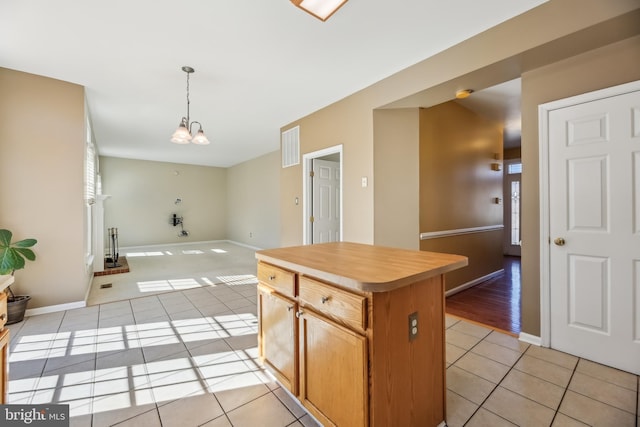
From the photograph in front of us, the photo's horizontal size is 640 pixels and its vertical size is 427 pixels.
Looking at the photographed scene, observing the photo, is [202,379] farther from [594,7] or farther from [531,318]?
[594,7]

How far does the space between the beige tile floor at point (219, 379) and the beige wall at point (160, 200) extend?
5805mm

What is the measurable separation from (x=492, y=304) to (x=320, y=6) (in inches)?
145

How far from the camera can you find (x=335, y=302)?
1299 millimetres

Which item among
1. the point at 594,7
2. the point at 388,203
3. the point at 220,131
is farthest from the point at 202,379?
the point at 220,131

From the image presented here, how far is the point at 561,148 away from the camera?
2.25 m

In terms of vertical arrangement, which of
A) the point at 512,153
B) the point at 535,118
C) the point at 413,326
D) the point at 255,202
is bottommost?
the point at 413,326

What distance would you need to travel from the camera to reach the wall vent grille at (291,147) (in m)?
4.70

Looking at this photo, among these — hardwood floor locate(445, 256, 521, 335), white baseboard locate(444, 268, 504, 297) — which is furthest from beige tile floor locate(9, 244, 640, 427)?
white baseboard locate(444, 268, 504, 297)

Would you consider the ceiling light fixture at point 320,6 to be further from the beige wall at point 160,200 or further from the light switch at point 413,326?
the beige wall at point 160,200

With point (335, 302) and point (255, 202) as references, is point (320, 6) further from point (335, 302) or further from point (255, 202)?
point (255, 202)

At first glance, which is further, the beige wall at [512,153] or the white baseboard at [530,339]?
the beige wall at [512,153]

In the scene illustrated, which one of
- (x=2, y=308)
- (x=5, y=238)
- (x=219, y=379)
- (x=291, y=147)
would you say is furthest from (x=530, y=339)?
(x=5, y=238)

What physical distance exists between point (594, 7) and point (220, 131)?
203 inches

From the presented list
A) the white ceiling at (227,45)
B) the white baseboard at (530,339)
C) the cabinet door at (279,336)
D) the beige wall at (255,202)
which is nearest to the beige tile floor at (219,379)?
the white baseboard at (530,339)
